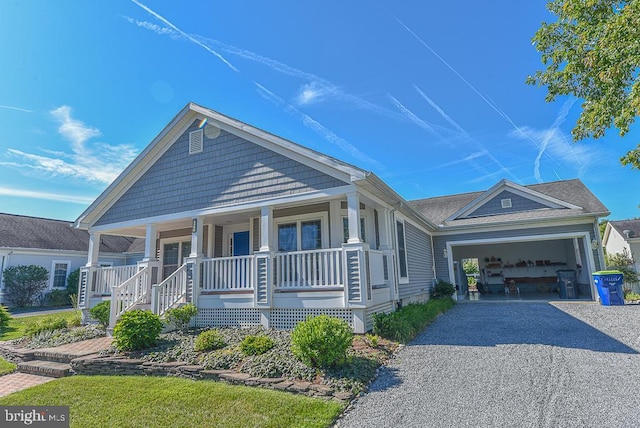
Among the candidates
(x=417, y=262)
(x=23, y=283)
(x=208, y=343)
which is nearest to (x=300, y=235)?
(x=208, y=343)

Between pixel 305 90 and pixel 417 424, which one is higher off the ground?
pixel 305 90

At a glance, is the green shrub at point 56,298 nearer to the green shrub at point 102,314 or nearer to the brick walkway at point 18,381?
the green shrub at point 102,314

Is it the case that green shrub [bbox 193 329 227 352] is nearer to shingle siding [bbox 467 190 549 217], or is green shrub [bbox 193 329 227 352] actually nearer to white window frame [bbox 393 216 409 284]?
white window frame [bbox 393 216 409 284]

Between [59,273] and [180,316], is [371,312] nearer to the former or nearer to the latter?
[180,316]

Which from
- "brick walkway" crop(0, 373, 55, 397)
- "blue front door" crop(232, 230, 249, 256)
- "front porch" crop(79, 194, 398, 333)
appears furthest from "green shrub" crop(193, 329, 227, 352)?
"blue front door" crop(232, 230, 249, 256)

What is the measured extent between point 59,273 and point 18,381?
18.4m

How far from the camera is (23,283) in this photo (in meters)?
18.5

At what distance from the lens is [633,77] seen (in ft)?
26.7

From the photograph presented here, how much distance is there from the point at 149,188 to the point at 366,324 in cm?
799

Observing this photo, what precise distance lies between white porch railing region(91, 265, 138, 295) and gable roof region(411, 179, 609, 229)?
13061mm

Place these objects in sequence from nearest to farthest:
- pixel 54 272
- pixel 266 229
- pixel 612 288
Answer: pixel 266 229, pixel 612 288, pixel 54 272

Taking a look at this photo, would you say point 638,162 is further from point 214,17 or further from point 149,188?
point 149,188

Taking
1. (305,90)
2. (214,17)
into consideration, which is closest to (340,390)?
(214,17)

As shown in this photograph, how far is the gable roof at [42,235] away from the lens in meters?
19.8
